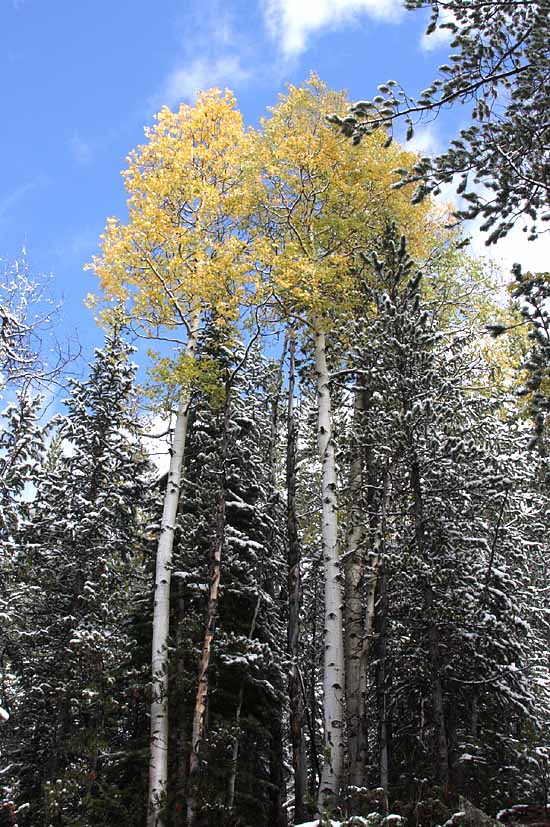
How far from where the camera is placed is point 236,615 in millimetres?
10258

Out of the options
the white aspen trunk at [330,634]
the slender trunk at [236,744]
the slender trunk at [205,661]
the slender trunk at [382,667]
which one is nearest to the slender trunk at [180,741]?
the slender trunk at [205,661]

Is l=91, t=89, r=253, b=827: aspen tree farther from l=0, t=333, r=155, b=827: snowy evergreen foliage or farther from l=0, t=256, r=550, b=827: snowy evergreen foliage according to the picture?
l=0, t=333, r=155, b=827: snowy evergreen foliage

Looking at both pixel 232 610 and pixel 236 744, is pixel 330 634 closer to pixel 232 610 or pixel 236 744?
pixel 236 744

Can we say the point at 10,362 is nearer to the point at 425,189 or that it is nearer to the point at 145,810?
the point at 425,189

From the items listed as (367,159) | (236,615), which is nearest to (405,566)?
(236,615)

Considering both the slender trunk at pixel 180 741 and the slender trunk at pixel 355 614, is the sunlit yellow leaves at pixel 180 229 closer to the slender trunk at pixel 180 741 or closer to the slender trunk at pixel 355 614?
Result: the slender trunk at pixel 355 614

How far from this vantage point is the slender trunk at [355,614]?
7648 millimetres

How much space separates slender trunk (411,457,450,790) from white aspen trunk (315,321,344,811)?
1.15 meters

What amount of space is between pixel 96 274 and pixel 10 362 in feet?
13.6

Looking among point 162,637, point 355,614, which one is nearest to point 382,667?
point 355,614

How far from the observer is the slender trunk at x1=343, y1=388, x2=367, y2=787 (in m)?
7.65

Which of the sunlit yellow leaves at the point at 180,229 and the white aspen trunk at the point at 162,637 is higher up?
the sunlit yellow leaves at the point at 180,229

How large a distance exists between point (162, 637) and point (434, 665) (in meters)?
3.87

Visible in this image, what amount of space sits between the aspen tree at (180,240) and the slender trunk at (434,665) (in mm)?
3791
